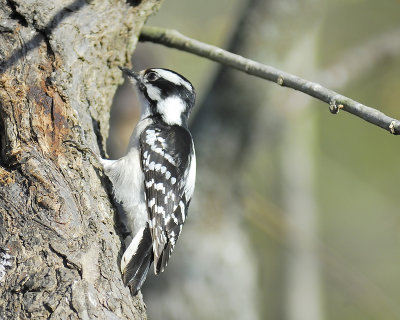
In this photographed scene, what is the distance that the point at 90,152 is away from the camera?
346 cm

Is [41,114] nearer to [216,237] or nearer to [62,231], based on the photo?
[62,231]

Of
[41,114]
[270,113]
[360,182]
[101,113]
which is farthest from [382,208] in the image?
[41,114]

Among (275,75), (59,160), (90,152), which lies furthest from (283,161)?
(59,160)

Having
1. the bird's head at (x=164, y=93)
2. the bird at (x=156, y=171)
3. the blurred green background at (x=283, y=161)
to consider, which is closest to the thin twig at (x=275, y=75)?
the bird at (x=156, y=171)

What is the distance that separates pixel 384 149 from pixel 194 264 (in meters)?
5.21

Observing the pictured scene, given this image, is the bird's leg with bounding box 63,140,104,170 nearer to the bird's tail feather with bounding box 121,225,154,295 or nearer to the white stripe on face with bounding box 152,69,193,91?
the bird's tail feather with bounding box 121,225,154,295

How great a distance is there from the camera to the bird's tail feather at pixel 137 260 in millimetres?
2990

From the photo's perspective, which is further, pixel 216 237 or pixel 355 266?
pixel 355 266

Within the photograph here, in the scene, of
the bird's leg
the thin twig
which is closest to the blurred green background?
the thin twig

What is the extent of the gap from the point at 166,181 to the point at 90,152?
679mm

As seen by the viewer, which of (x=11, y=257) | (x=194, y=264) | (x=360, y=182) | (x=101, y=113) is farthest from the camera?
(x=360, y=182)

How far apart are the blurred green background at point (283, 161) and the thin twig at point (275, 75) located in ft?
7.03

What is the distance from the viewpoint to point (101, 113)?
3848 mm

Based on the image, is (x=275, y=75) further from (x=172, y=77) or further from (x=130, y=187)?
(x=172, y=77)
